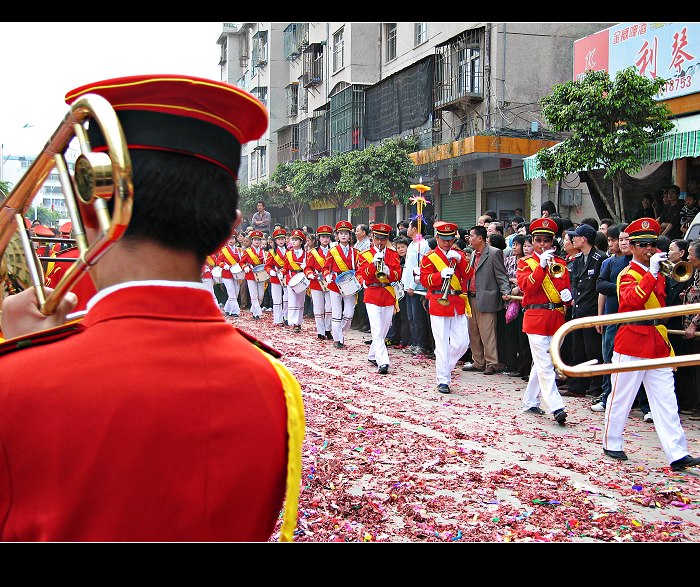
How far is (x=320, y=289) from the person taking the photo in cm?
1508

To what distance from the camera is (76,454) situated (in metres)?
1.30

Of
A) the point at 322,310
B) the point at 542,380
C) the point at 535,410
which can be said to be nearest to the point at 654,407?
the point at 542,380

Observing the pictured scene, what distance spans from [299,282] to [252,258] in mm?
3211

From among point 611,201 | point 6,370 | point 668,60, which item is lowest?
point 6,370

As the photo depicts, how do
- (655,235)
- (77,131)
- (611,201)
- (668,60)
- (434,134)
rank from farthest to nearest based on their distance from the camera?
(434,134) < (611,201) < (668,60) < (655,235) < (77,131)

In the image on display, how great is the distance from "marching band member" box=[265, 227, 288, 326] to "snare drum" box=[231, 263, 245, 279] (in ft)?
4.47

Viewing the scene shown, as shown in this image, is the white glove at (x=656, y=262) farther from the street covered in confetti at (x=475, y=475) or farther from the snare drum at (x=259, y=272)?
the snare drum at (x=259, y=272)

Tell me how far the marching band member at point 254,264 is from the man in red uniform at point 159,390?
17.0 m

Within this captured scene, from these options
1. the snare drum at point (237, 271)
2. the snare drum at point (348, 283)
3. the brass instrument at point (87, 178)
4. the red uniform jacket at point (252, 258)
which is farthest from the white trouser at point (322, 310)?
the brass instrument at point (87, 178)

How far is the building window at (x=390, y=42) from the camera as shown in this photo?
26953 millimetres

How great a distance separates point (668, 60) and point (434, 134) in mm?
10196

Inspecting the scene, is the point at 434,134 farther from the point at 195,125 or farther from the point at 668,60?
the point at 195,125

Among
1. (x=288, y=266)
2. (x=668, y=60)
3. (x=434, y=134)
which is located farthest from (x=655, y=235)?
(x=434, y=134)

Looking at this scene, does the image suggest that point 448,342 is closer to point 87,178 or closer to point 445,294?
point 445,294
